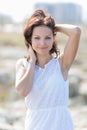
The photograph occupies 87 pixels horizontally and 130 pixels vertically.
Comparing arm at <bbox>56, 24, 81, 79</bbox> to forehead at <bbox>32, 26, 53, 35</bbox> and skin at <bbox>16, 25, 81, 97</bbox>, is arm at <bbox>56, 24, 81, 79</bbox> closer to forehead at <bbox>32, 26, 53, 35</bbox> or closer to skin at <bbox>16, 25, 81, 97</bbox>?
skin at <bbox>16, 25, 81, 97</bbox>

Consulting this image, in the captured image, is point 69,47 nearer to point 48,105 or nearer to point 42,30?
point 42,30

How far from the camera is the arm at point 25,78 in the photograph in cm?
404

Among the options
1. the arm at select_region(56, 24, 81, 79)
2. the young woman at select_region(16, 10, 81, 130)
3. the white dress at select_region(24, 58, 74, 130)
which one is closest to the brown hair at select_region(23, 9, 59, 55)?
the young woman at select_region(16, 10, 81, 130)

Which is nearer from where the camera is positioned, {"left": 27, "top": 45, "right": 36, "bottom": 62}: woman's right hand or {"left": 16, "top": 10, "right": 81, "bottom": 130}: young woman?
{"left": 16, "top": 10, "right": 81, "bottom": 130}: young woman

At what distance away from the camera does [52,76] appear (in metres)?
4.09

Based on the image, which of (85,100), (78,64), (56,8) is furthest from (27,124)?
(56,8)

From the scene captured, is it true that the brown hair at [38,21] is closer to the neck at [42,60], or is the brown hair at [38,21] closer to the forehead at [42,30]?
the forehead at [42,30]

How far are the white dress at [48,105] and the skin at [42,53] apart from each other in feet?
0.20

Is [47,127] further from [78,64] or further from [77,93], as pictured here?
[78,64]

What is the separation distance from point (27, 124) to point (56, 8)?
107m

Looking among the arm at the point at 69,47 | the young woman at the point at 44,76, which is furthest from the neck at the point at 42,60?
the arm at the point at 69,47

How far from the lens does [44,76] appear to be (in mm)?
4105

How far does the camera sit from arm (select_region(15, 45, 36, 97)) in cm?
404

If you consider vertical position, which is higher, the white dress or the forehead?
the forehead
